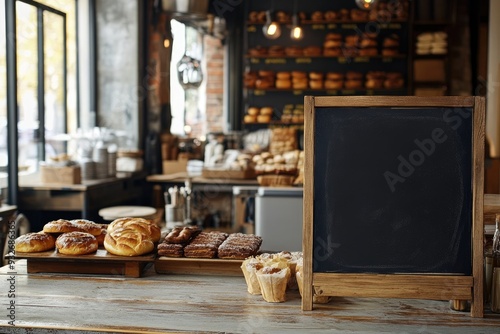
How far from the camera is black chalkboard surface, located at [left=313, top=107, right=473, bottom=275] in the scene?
1540mm

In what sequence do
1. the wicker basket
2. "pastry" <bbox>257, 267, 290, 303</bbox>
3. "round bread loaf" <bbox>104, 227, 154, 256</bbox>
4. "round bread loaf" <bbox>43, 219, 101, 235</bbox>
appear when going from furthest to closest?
the wicker basket → "round bread loaf" <bbox>43, 219, 101, 235</bbox> → "round bread loaf" <bbox>104, 227, 154, 256</bbox> → "pastry" <bbox>257, 267, 290, 303</bbox>

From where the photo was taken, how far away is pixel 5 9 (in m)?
4.68

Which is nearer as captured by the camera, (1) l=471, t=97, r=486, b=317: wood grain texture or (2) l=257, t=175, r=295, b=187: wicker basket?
(1) l=471, t=97, r=486, b=317: wood grain texture

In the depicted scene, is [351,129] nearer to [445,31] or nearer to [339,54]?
[339,54]

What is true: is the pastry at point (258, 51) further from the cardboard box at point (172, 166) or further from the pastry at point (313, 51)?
the cardboard box at point (172, 166)

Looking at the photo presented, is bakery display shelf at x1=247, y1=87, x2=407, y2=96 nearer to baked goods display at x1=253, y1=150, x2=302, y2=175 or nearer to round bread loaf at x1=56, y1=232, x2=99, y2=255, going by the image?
baked goods display at x1=253, y1=150, x2=302, y2=175

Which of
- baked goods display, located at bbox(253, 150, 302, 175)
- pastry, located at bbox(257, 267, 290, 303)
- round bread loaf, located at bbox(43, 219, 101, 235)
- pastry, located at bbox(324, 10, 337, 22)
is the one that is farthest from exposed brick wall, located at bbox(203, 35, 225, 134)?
pastry, located at bbox(257, 267, 290, 303)

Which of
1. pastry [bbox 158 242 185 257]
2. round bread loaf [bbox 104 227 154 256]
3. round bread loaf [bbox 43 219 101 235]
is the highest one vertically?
round bread loaf [bbox 43 219 101 235]

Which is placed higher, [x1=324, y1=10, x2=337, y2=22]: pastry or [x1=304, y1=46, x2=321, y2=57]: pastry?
Result: [x1=324, y1=10, x2=337, y2=22]: pastry

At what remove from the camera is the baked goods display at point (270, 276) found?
1.64 m

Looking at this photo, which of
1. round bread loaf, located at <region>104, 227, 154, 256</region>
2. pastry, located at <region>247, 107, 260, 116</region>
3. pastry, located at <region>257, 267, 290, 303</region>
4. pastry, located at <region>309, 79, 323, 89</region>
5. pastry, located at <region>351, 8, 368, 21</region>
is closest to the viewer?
pastry, located at <region>257, 267, 290, 303</region>

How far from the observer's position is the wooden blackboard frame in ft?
5.00

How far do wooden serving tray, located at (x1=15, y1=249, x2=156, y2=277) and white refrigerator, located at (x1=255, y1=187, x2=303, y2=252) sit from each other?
240 cm

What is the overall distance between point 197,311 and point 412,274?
0.54 metres
